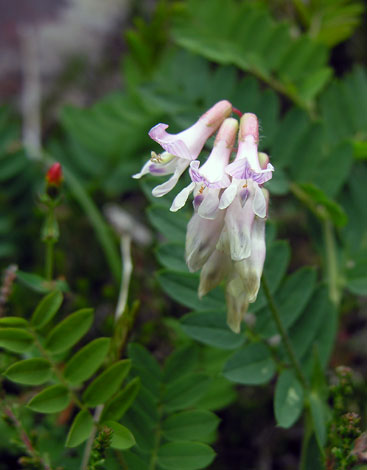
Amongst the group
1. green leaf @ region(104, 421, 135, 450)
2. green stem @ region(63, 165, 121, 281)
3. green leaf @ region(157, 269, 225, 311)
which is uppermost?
green leaf @ region(157, 269, 225, 311)

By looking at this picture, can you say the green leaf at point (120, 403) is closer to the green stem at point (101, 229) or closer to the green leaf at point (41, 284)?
the green leaf at point (41, 284)

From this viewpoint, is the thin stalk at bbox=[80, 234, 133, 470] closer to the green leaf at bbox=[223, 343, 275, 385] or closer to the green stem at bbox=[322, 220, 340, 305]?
the green leaf at bbox=[223, 343, 275, 385]

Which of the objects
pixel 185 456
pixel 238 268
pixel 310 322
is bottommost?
pixel 185 456

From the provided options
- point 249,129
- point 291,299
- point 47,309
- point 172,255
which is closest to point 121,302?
point 172,255

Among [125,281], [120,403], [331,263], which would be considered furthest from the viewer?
[331,263]

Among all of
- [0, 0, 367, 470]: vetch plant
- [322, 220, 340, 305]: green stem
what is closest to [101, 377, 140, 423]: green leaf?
[0, 0, 367, 470]: vetch plant

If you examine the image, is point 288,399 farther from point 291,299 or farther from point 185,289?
point 185,289

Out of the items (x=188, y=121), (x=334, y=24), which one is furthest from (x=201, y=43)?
(x=334, y=24)
